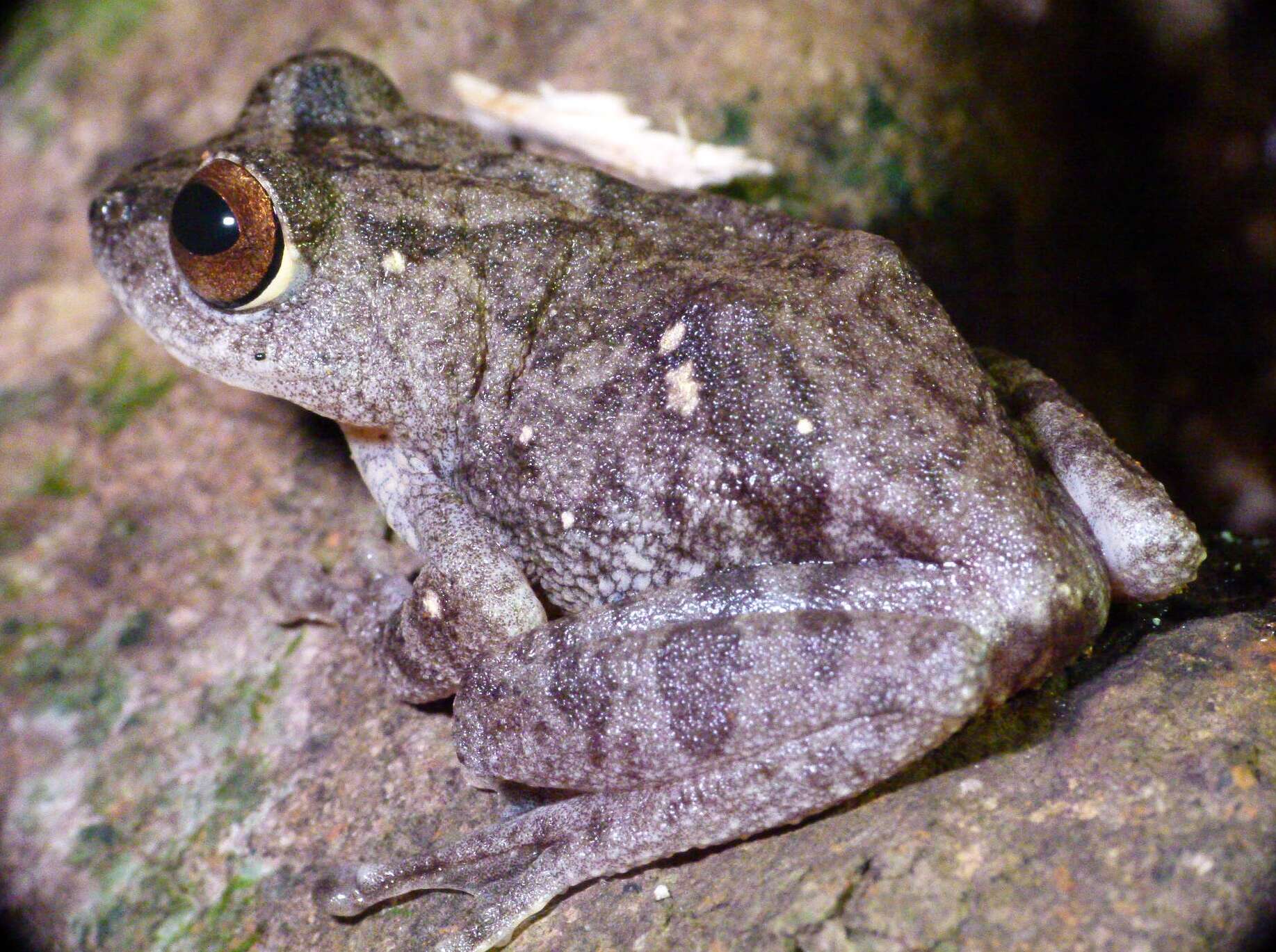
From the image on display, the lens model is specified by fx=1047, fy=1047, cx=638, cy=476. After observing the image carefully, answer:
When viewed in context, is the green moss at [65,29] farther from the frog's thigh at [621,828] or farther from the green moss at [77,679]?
the frog's thigh at [621,828]

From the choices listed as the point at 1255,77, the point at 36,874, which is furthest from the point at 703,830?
the point at 1255,77

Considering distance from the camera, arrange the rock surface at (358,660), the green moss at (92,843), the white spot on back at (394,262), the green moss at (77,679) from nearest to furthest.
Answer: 1. the rock surface at (358,660)
2. the white spot on back at (394,262)
3. the green moss at (92,843)
4. the green moss at (77,679)

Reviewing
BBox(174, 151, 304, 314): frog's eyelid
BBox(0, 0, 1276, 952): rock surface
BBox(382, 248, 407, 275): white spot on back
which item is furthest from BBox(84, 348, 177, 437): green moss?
BBox(382, 248, 407, 275): white spot on back

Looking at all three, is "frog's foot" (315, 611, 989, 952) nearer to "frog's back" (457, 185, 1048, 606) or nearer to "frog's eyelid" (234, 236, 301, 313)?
"frog's back" (457, 185, 1048, 606)

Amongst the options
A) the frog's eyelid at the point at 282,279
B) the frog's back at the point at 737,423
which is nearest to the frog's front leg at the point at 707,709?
the frog's back at the point at 737,423

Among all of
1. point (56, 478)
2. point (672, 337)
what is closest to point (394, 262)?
point (672, 337)

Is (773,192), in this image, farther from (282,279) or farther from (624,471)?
(282,279)
